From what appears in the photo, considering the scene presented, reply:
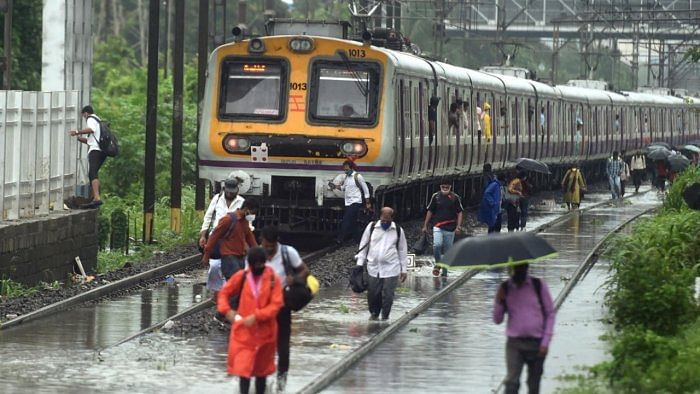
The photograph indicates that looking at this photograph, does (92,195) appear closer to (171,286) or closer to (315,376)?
(171,286)

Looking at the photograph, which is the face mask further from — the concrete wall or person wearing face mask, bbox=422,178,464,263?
person wearing face mask, bbox=422,178,464,263

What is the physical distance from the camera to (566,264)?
2511 cm

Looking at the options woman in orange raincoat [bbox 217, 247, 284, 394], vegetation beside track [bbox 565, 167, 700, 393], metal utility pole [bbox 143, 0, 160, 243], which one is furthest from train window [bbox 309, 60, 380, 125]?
woman in orange raincoat [bbox 217, 247, 284, 394]

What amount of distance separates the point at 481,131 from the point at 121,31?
59.1m

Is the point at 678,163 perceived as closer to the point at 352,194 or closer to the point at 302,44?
the point at 302,44

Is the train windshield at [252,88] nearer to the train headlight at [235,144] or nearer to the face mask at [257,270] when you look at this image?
the train headlight at [235,144]

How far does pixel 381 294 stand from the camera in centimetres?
1777

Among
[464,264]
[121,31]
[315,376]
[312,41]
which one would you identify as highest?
[121,31]

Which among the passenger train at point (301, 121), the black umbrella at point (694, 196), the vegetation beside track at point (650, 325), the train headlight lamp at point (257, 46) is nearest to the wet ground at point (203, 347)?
the vegetation beside track at point (650, 325)

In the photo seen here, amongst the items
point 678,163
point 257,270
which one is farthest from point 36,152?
point 678,163

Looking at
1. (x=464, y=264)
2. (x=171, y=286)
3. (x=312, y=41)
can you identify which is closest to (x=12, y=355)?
(x=464, y=264)

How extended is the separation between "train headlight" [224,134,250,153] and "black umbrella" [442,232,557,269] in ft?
45.9

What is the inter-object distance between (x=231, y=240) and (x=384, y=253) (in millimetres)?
1655

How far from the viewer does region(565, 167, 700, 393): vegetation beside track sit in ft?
42.9
